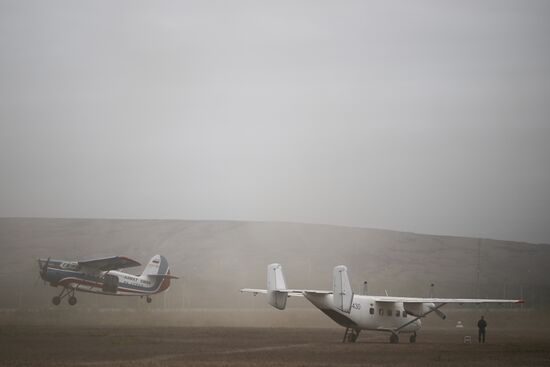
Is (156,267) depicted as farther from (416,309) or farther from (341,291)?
(341,291)

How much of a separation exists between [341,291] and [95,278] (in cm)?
2733

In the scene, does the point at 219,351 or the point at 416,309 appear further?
the point at 416,309

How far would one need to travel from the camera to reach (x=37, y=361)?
1179 inches

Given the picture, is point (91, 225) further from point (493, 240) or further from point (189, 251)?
point (493, 240)

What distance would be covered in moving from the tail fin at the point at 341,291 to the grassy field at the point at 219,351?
2612 millimetres

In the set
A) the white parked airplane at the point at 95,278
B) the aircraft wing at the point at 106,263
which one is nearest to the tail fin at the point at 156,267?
the white parked airplane at the point at 95,278

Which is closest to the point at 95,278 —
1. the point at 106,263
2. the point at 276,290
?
the point at 106,263

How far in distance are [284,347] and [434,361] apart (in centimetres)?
932

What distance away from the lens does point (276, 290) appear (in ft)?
162

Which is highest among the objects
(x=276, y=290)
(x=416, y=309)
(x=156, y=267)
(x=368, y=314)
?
(x=156, y=267)

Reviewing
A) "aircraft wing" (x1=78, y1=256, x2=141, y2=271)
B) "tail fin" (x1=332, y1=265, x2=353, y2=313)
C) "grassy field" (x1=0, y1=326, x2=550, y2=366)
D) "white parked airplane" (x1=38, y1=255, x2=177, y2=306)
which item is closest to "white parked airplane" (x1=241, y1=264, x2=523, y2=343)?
"tail fin" (x1=332, y1=265, x2=353, y2=313)

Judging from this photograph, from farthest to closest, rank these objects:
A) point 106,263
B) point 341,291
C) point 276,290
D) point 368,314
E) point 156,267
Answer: point 156,267
point 106,263
point 276,290
point 368,314
point 341,291

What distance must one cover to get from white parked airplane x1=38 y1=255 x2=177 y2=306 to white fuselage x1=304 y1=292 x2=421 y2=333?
19.3m

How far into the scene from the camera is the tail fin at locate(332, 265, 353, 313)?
4494 centimetres
